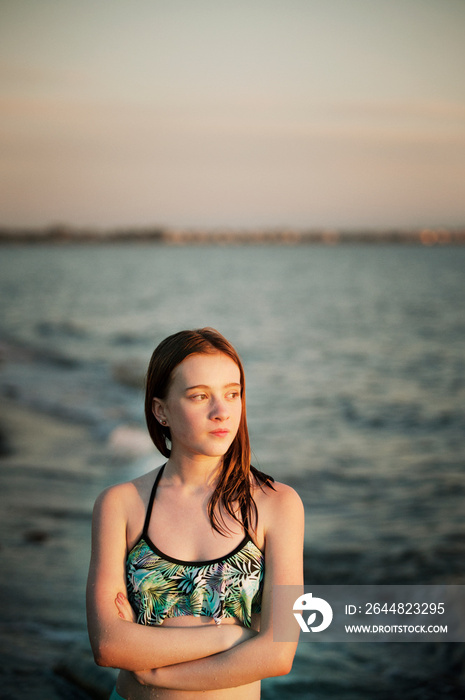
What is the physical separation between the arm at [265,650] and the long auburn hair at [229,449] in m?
0.07

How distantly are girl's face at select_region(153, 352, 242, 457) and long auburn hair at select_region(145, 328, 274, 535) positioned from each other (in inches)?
1.1

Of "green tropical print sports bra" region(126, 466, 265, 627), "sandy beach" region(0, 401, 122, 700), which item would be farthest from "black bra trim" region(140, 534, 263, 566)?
"sandy beach" region(0, 401, 122, 700)

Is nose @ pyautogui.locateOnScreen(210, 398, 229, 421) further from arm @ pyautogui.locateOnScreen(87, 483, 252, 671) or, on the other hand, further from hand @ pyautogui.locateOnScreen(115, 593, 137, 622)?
hand @ pyautogui.locateOnScreen(115, 593, 137, 622)

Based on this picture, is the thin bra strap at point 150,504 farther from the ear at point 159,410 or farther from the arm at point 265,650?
the arm at point 265,650

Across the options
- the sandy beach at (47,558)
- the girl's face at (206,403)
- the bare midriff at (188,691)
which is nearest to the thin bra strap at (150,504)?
the girl's face at (206,403)

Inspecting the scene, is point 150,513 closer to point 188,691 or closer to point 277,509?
point 277,509

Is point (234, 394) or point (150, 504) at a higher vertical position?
point (234, 394)

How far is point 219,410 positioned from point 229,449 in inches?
6.7

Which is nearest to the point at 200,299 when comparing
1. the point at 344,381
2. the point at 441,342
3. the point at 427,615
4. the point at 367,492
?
the point at 441,342

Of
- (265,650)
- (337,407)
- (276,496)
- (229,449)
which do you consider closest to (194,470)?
(229,449)

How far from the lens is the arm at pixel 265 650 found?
2016 mm

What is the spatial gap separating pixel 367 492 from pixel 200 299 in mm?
33468

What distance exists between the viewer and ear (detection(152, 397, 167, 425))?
2158mm

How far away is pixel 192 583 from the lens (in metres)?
1.98
